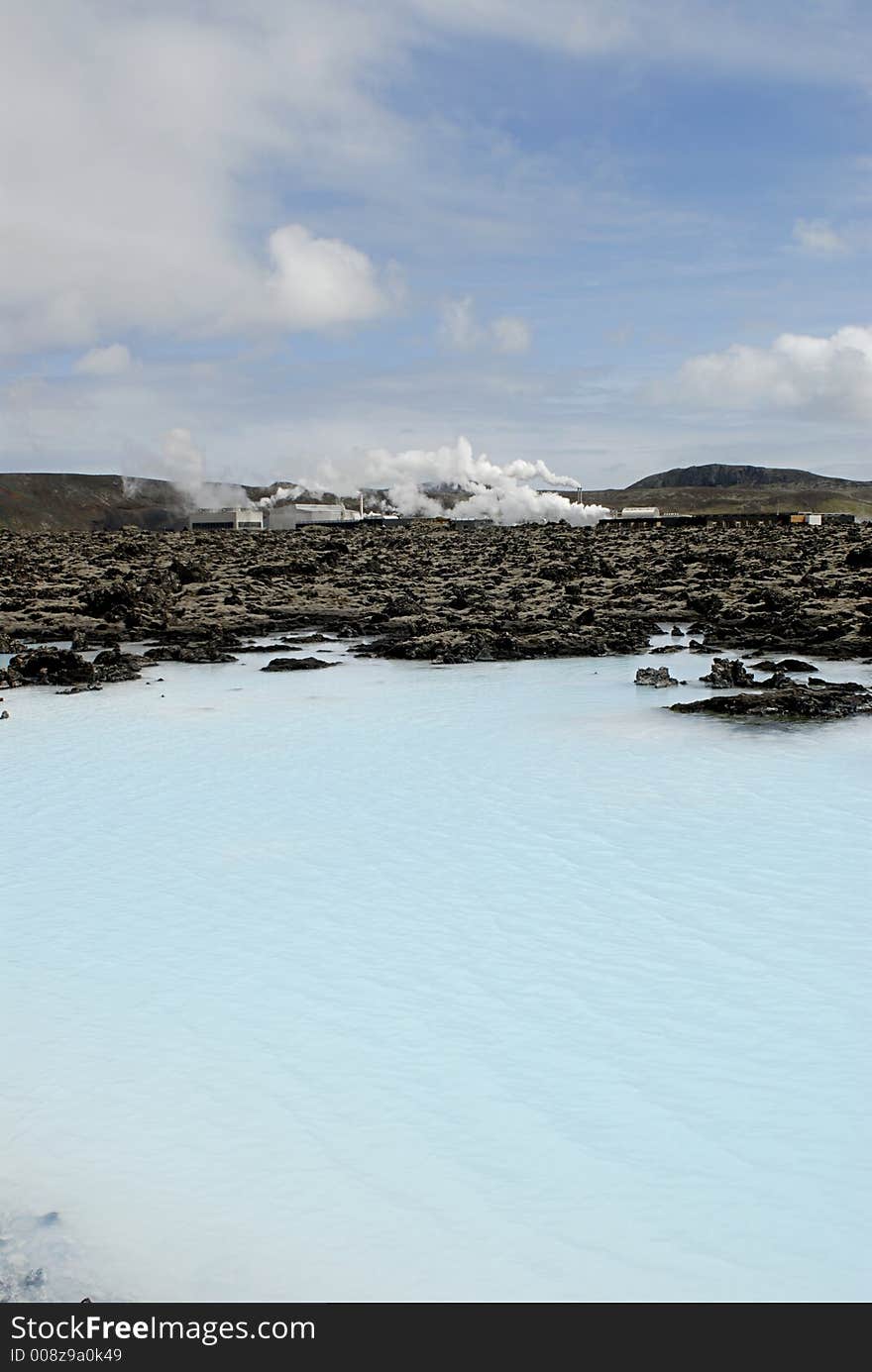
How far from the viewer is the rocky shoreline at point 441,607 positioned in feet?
59.8

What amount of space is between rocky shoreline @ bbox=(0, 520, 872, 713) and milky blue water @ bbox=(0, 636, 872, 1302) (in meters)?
5.26

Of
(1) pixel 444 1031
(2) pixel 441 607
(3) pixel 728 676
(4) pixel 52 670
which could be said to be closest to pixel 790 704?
(3) pixel 728 676

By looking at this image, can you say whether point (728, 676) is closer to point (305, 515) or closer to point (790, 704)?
point (790, 704)

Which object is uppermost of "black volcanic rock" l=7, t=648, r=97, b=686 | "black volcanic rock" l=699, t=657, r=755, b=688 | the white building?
the white building

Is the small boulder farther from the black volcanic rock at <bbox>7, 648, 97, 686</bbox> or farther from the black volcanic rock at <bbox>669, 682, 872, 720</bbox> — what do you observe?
the black volcanic rock at <bbox>7, 648, 97, 686</bbox>

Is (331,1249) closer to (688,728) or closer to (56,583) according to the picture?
Result: (688,728)

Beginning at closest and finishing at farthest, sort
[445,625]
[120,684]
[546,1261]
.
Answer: [546,1261] → [120,684] → [445,625]

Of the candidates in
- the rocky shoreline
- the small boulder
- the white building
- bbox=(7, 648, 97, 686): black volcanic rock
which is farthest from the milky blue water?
the white building

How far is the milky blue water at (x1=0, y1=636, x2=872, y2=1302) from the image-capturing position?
3.88m

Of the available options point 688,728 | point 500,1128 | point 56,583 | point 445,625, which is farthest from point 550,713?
point 56,583

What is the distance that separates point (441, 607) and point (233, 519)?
74.3 metres

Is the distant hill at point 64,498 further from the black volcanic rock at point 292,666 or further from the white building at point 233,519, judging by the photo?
the black volcanic rock at point 292,666

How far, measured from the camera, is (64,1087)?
4965 mm
